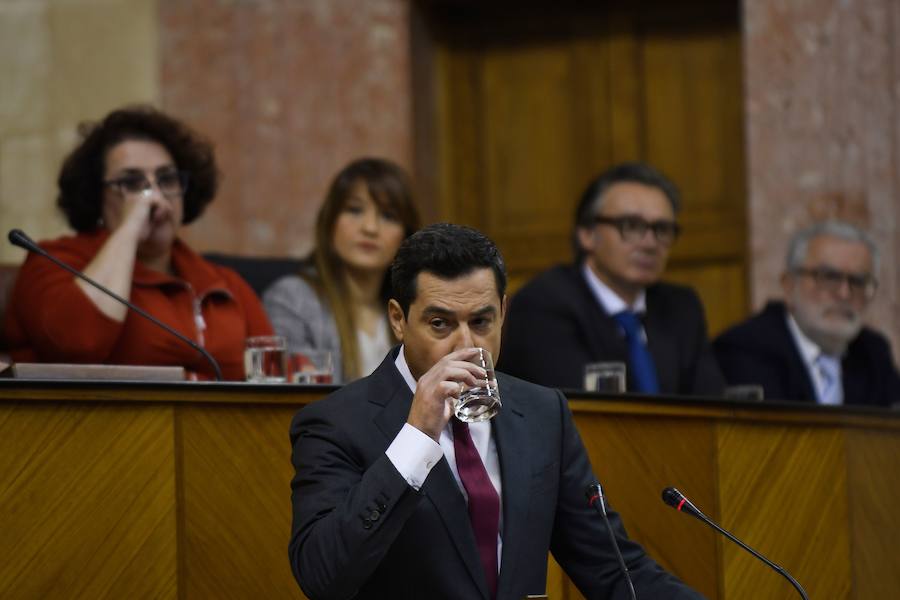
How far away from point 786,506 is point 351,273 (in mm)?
1601

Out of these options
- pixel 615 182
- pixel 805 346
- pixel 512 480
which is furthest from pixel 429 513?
pixel 805 346

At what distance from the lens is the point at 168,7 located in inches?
277

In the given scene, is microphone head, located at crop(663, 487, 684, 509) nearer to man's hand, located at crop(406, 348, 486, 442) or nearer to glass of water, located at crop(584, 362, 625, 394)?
man's hand, located at crop(406, 348, 486, 442)

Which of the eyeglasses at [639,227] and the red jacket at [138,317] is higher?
the eyeglasses at [639,227]

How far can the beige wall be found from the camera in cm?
702

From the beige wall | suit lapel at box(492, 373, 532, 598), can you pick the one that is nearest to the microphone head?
suit lapel at box(492, 373, 532, 598)

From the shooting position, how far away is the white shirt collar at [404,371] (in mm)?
2891

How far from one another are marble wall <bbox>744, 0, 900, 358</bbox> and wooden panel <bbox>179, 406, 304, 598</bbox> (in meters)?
3.26

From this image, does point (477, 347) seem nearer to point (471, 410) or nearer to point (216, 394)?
point (471, 410)

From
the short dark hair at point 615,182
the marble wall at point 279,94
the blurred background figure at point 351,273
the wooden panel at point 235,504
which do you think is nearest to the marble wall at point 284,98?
the marble wall at point 279,94

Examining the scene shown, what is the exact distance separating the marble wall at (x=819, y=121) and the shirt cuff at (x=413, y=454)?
3890 millimetres

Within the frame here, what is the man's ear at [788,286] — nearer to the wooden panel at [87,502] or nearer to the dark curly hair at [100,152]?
the dark curly hair at [100,152]

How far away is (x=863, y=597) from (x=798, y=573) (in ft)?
0.60

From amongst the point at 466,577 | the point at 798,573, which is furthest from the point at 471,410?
the point at 798,573
